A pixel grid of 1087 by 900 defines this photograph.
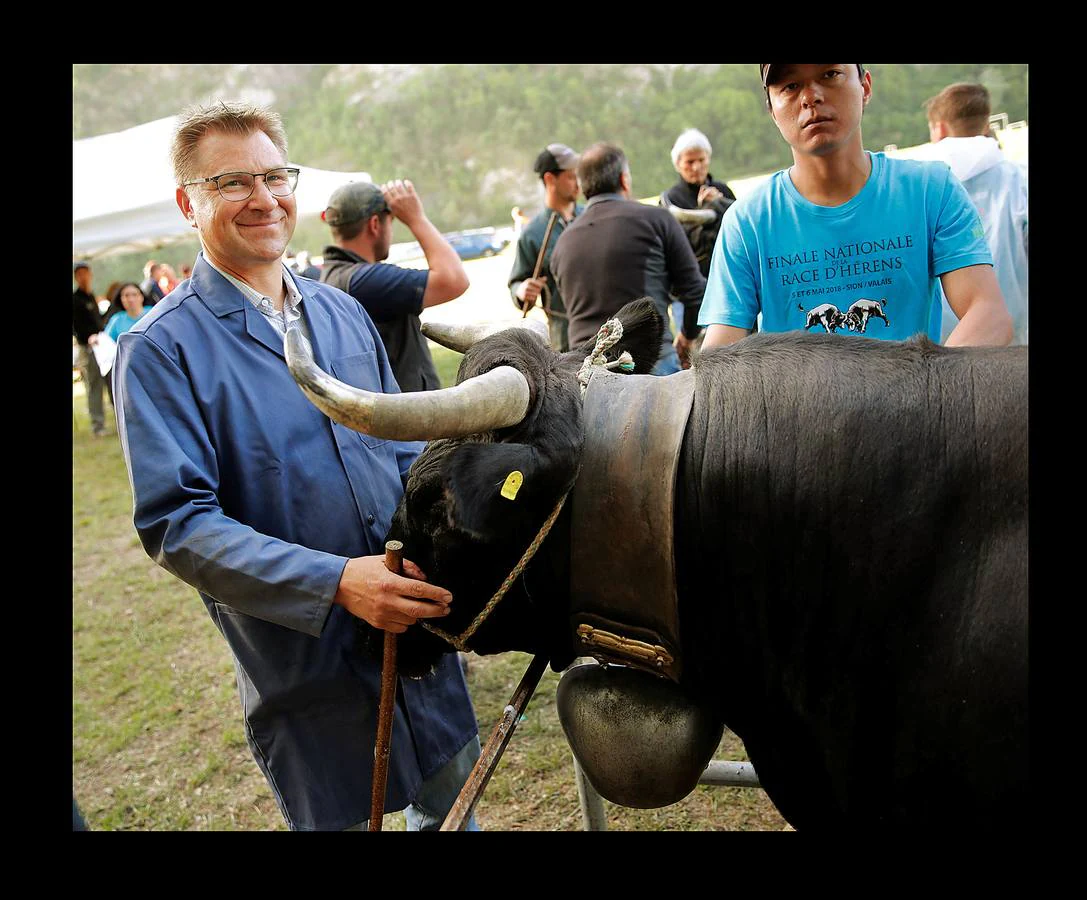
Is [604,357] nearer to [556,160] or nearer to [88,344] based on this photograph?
[556,160]

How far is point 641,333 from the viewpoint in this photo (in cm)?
241

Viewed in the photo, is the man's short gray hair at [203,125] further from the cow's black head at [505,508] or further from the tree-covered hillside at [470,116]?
the tree-covered hillside at [470,116]

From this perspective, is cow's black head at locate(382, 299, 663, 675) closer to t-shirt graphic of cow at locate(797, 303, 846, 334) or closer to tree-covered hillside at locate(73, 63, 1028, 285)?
t-shirt graphic of cow at locate(797, 303, 846, 334)

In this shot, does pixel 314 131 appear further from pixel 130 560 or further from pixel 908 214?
pixel 908 214

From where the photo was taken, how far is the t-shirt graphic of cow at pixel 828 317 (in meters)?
2.53

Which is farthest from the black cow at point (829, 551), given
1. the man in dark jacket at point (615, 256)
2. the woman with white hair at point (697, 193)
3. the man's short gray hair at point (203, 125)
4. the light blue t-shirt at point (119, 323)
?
the light blue t-shirt at point (119, 323)

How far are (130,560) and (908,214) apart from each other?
303 inches

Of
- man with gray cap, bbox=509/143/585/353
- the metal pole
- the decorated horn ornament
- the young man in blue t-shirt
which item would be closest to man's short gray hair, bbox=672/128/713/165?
the decorated horn ornament

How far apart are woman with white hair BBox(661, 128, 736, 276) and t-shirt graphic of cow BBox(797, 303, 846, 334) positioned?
186 inches

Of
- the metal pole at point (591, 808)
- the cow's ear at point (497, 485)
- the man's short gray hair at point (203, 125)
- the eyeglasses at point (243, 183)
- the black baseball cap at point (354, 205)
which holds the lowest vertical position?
the metal pole at point (591, 808)

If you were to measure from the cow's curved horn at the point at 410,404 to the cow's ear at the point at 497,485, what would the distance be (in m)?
0.06

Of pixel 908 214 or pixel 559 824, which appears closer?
pixel 908 214

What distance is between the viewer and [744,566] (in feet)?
5.99

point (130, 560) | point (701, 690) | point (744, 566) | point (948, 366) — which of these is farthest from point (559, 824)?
point (130, 560)
